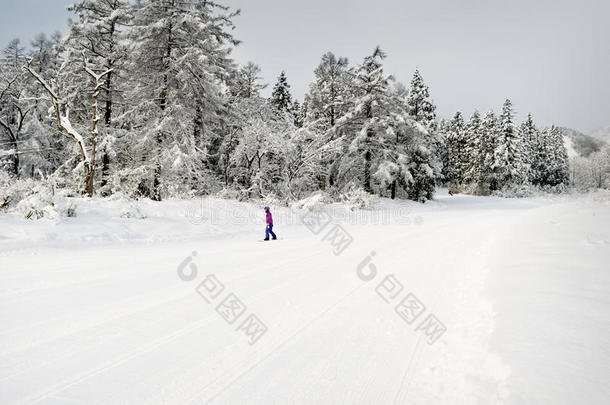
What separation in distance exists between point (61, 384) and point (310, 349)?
89.3 inches

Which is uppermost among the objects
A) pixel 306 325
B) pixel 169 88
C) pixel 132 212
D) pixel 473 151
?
pixel 473 151

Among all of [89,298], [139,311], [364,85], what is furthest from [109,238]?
[364,85]

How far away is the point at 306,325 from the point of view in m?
3.72

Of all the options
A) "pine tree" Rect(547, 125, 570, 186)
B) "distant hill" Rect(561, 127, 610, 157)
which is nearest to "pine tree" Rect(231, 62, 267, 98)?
"pine tree" Rect(547, 125, 570, 186)

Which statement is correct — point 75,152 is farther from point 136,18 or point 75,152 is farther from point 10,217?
point 10,217

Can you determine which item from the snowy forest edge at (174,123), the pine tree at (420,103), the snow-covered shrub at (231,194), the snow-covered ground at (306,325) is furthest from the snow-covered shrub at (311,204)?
the pine tree at (420,103)

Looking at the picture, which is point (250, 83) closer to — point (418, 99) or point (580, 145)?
point (418, 99)

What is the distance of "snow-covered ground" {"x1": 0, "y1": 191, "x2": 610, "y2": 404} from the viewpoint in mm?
2451

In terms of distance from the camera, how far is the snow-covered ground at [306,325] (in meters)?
2.45

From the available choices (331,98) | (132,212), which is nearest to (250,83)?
(331,98)

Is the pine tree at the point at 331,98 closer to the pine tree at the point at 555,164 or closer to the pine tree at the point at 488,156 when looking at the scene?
the pine tree at the point at 488,156

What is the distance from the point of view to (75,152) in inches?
635

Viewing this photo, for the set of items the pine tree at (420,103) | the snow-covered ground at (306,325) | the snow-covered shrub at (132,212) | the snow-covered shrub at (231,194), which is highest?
the pine tree at (420,103)

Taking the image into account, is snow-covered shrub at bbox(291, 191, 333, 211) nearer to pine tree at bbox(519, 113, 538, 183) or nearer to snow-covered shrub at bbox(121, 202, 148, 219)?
snow-covered shrub at bbox(121, 202, 148, 219)
